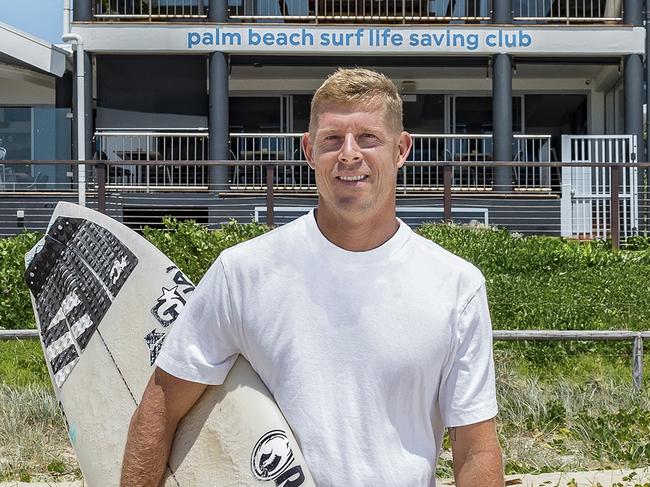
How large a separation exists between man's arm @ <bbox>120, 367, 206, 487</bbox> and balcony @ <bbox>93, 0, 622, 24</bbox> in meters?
16.2

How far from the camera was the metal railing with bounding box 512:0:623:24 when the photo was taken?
1881 cm

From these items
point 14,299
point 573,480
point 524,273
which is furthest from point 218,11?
point 573,480

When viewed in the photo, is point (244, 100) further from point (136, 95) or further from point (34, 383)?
point (34, 383)

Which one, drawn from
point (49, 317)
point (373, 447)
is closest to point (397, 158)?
point (373, 447)

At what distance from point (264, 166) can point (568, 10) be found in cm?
664

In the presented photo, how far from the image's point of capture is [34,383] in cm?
675

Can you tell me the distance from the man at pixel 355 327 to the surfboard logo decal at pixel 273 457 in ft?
0.30

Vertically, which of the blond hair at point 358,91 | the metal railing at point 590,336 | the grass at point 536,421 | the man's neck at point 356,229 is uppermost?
the blond hair at point 358,91

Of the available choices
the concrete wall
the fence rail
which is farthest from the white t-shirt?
the concrete wall

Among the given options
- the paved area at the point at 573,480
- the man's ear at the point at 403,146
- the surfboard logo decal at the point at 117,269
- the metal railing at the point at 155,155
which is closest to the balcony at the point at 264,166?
the metal railing at the point at 155,155

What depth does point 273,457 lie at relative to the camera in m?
2.49

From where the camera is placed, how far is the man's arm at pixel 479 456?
2.36 metres

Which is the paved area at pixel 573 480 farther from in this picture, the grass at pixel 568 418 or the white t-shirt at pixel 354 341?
the white t-shirt at pixel 354 341

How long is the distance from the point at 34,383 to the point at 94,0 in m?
13.1
